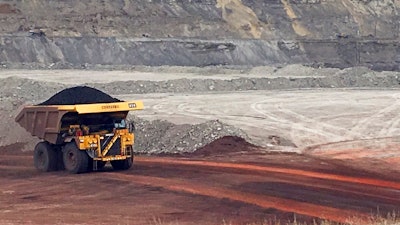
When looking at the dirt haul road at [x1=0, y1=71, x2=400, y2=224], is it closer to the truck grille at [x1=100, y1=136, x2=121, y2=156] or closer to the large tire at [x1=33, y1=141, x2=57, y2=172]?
the large tire at [x1=33, y1=141, x2=57, y2=172]

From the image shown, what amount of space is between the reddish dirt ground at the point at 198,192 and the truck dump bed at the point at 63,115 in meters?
1.05

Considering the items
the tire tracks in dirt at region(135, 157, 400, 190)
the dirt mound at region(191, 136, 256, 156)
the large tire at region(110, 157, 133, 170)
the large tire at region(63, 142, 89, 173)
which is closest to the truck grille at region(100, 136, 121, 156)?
the large tire at region(63, 142, 89, 173)

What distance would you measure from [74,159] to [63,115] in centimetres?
112

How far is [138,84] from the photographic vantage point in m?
43.4

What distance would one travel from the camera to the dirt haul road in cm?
1509

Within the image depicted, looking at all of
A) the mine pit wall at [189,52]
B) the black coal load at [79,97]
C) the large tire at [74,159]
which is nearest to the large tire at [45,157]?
the large tire at [74,159]

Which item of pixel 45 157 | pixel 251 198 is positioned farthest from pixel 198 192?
pixel 45 157

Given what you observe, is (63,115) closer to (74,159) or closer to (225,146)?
(74,159)

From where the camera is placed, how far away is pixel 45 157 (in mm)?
20203

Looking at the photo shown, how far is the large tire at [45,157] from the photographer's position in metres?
20.1

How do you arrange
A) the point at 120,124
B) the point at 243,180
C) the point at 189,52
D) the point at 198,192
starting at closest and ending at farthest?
1. the point at 198,192
2. the point at 243,180
3. the point at 120,124
4. the point at 189,52

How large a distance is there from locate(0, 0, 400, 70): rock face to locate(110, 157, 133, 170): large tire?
120 ft

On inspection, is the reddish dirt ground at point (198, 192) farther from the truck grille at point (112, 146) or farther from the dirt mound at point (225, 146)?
the dirt mound at point (225, 146)

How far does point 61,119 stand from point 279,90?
2704 cm
